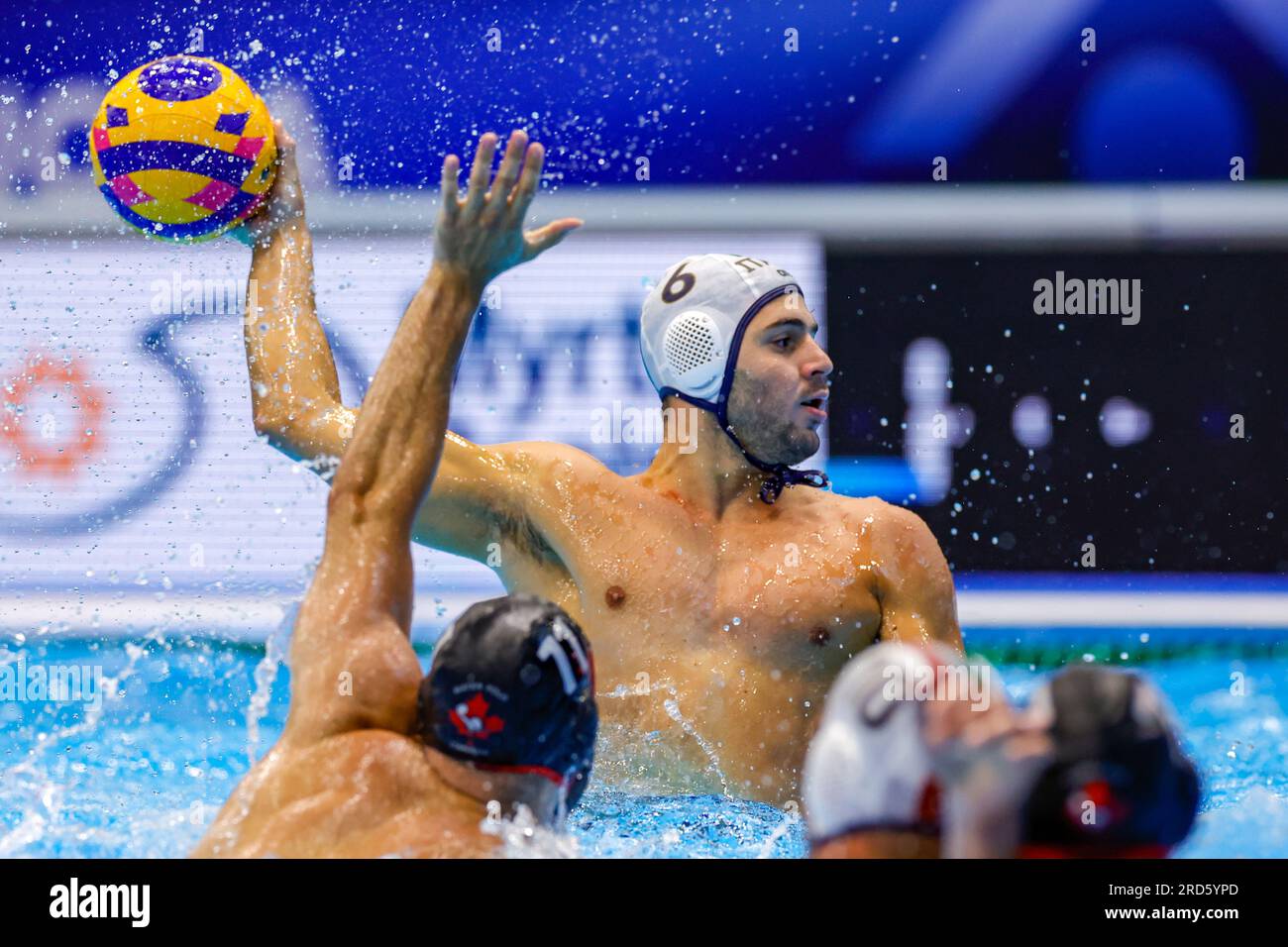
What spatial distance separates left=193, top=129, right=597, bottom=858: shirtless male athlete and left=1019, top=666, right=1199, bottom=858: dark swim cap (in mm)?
880

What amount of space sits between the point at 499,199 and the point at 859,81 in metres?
4.37

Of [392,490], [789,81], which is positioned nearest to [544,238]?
[392,490]

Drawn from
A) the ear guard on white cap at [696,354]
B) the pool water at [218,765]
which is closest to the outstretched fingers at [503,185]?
the pool water at [218,765]

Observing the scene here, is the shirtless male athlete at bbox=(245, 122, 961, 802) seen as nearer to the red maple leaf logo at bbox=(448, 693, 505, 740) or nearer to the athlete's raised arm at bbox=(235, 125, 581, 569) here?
the athlete's raised arm at bbox=(235, 125, 581, 569)

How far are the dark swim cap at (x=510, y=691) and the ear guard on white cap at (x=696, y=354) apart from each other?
4.72ft

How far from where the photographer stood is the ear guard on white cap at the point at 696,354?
3.58m

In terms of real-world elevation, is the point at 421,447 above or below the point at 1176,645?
above

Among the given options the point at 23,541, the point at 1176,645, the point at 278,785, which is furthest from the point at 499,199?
the point at 1176,645

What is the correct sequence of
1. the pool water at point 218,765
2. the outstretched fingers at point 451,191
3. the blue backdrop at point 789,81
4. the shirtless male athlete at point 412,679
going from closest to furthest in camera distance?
the shirtless male athlete at point 412,679, the outstretched fingers at point 451,191, the pool water at point 218,765, the blue backdrop at point 789,81

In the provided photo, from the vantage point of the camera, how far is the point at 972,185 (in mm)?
6441

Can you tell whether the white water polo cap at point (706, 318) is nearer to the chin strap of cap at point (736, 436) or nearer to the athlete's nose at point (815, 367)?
the chin strap of cap at point (736, 436)

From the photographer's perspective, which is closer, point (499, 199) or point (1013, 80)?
point (499, 199)
